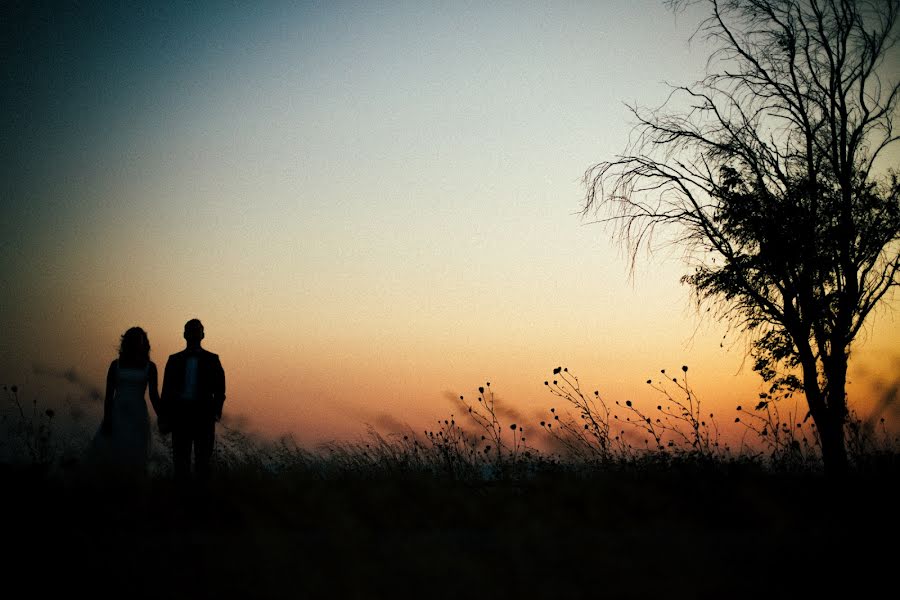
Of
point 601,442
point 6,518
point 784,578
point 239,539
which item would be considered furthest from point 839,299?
point 6,518

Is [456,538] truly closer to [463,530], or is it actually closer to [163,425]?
[463,530]

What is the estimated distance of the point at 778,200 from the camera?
12836 mm

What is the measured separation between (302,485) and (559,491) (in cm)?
267

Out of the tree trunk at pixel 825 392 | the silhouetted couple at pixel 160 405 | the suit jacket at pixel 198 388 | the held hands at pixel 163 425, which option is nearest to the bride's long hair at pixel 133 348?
the silhouetted couple at pixel 160 405

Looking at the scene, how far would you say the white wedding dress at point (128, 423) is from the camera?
29.3 feet

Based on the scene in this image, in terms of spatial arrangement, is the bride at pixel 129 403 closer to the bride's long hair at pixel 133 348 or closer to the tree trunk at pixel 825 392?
the bride's long hair at pixel 133 348

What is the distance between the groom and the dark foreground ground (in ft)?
2.77

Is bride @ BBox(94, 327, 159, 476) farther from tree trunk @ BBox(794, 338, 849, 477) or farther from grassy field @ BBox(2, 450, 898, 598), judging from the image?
tree trunk @ BBox(794, 338, 849, 477)

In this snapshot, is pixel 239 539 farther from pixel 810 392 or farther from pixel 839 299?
pixel 839 299

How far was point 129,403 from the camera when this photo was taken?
9.11 metres

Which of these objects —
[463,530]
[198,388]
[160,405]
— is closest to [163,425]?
[160,405]

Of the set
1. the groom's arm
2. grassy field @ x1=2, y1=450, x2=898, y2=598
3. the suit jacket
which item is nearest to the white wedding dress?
the suit jacket

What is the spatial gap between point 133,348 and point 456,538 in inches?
226

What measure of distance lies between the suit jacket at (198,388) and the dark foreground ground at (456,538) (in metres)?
1.18
